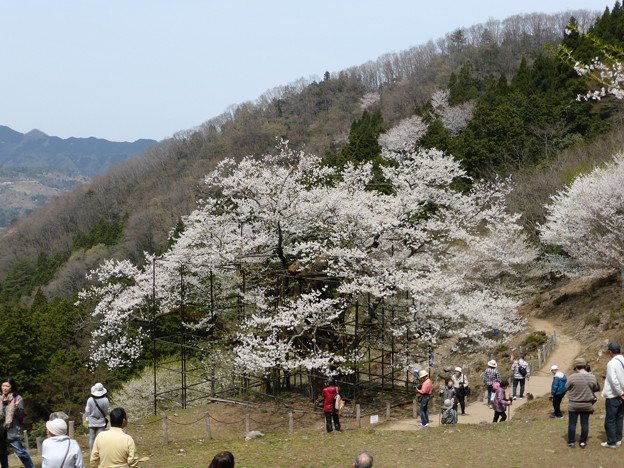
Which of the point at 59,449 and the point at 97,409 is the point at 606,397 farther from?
the point at 97,409

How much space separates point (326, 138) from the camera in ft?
266

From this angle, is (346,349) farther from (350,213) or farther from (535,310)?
(535,310)

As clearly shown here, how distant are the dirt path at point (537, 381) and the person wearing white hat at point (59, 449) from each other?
8761mm

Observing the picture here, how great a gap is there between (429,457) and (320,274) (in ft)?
31.3

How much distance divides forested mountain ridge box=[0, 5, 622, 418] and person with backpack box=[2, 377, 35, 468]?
50.5 ft

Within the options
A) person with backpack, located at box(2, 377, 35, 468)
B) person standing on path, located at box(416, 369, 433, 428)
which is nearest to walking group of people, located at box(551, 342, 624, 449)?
person standing on path, located at box(416, 369, 433, 428)

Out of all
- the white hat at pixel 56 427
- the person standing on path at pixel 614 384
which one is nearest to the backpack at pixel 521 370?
the person standing on path at pixel 614 384

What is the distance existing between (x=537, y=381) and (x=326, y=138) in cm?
6759

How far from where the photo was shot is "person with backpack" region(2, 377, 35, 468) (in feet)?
22.4

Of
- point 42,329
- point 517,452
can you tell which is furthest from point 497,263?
point 42,329

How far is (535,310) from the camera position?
25891 millimetres

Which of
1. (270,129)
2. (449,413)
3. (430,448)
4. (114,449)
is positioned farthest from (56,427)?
(270,129)

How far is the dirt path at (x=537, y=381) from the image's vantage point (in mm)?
13148

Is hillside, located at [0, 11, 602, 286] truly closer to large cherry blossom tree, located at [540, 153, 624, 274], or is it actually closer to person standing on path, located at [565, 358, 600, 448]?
large cherry blossom tree, located at [540, 153, 624, 274]
